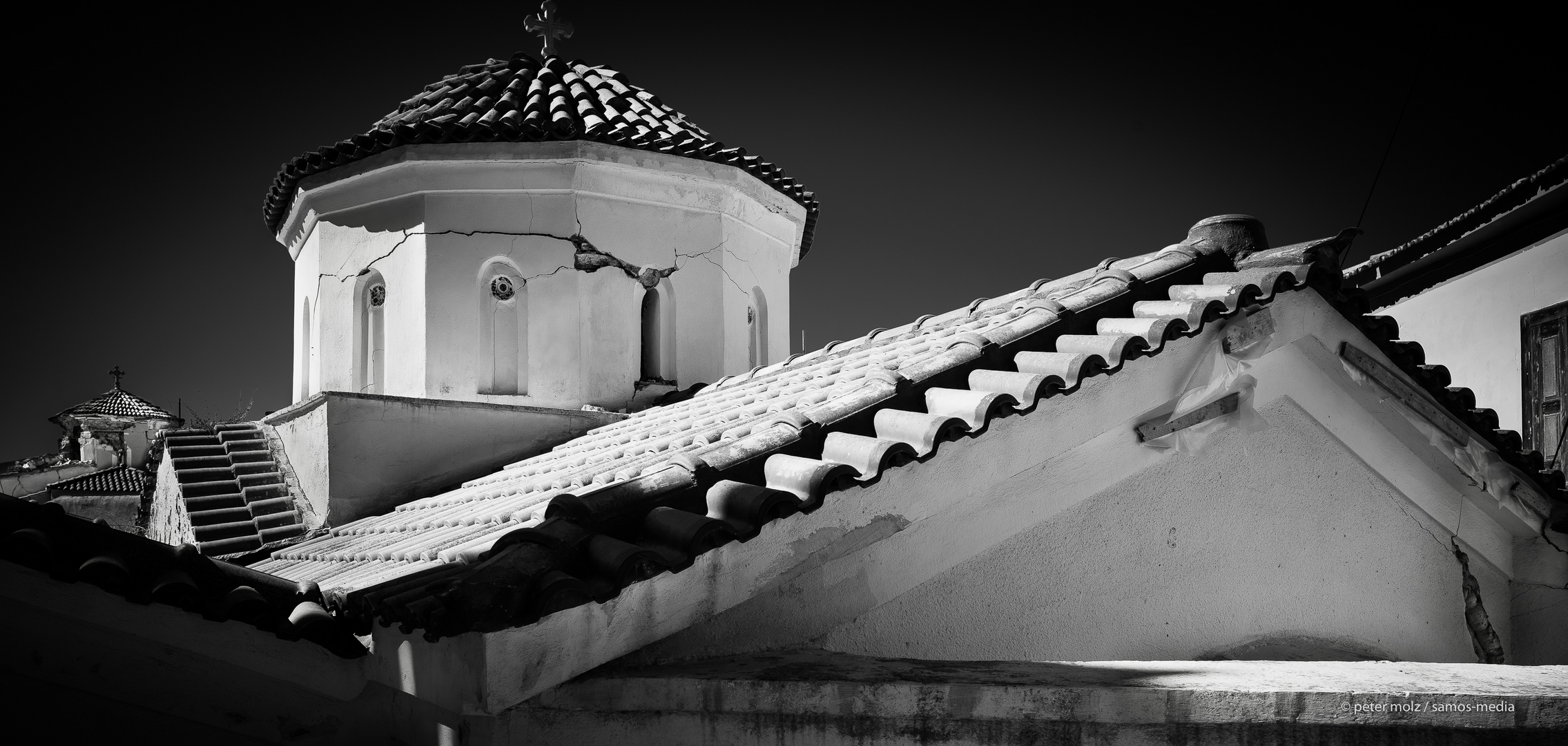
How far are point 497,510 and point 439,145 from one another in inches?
174

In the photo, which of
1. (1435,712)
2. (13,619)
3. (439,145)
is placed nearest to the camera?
(1435,712)

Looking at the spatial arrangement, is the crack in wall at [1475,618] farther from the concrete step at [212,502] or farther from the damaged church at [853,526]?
the concrete step at [212,502]

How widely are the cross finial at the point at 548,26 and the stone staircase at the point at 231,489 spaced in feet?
16.5

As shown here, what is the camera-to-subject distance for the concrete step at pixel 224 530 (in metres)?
6.50

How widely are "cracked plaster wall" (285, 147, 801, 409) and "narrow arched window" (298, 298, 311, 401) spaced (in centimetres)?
44

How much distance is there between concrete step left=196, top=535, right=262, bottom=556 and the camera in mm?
6379

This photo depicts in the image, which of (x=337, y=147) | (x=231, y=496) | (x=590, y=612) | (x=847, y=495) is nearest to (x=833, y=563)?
(x=847, y=495)

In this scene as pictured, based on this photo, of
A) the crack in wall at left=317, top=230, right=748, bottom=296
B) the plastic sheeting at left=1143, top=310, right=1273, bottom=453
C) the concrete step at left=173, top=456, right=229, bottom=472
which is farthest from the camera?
the crack in wall at left=317, top=230, right=748, bottom=296

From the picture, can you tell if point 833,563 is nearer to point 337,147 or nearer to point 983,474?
point 983,474

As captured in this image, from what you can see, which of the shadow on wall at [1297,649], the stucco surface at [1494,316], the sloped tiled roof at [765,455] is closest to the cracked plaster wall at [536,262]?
the sloped tiled roof at [765,455]

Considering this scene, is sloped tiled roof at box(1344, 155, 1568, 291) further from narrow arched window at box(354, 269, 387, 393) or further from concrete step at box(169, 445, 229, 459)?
concrete step at box(169, 445, 229, 459)

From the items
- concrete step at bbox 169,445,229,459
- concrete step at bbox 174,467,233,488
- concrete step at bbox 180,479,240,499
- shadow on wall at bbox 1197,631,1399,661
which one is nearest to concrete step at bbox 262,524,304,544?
concrete step at bbox 180,479,240,499

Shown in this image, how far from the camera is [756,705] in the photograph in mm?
2900

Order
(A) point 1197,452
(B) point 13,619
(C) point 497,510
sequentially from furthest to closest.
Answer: (C) point 497,510, (A) point 1197,452, (B) point 13,619
